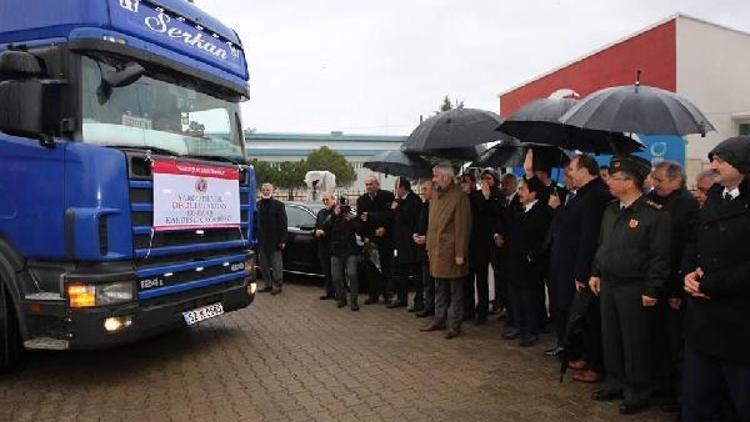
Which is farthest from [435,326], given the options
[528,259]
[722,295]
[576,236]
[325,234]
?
[722,295]

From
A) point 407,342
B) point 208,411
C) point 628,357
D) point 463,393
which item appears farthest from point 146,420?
point 628,357

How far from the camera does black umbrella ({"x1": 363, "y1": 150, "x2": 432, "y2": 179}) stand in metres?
8.35

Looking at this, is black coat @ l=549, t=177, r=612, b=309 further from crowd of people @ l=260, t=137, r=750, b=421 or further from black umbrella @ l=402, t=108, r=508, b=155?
Answer: black umbrella @ l=402, t=108, r=508, b=155

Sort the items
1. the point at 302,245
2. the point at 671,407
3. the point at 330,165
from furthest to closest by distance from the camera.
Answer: the point at 330,165 → the point at 302,245 → the point at 671,407

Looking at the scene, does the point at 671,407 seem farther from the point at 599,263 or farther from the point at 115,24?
the point at 115,24

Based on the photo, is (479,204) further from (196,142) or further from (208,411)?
(208,411)

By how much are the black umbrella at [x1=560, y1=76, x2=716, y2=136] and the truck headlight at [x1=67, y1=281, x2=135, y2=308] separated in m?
3.90

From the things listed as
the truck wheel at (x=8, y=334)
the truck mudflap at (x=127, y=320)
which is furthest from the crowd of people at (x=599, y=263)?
the truck wheel at (x=8, y=334)

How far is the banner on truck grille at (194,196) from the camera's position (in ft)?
16.8

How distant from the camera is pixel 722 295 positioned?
3562 mm

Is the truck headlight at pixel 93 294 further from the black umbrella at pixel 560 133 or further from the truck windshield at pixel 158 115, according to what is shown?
the black umbrella at pixel 560 133

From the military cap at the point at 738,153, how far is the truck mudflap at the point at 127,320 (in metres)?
4.44

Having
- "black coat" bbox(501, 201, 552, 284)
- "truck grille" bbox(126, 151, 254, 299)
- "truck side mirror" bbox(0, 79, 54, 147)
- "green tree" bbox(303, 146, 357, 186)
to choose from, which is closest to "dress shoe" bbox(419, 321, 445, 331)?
"black coat" bbox(501, 201, 552, 284)

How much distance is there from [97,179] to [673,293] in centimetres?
A: 448
